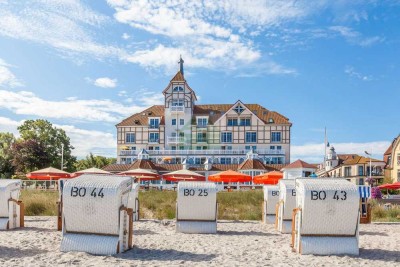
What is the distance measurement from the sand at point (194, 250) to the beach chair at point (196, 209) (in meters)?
0.50

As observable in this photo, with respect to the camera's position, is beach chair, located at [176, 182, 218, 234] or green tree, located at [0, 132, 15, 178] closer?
beach chair, located at [176, 182, 218, 234]

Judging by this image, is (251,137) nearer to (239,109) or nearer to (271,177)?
(239,109)

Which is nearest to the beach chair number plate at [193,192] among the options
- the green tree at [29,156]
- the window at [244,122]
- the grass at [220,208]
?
the grass at [220,208]

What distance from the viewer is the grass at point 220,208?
21.5 m

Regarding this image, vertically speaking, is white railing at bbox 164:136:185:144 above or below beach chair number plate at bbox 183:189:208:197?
above

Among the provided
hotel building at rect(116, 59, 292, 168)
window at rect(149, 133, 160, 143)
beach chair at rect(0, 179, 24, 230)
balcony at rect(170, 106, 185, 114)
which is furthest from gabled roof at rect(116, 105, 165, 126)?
beach chair at rect(0, 179, 24, 230)

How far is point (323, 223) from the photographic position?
35.6ft

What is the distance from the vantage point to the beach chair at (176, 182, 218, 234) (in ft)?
48.4

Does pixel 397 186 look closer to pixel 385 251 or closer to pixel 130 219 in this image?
pixel 385 251

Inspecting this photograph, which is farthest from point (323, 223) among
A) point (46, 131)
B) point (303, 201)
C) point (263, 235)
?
point (46, 131)

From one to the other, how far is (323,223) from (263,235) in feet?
13.5

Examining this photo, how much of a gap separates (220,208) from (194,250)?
12.6 m

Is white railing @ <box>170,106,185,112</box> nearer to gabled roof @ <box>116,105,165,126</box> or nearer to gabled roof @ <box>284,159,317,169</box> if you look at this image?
gabled roof @ <box>116,105,165,126</box>

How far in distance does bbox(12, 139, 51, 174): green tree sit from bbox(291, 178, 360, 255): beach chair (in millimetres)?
53639
